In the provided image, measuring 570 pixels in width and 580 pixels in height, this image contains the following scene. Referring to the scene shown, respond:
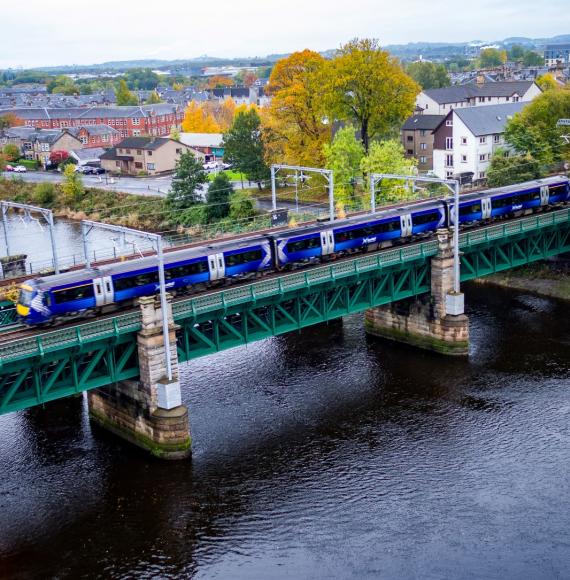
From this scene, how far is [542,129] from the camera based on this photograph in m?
91.7

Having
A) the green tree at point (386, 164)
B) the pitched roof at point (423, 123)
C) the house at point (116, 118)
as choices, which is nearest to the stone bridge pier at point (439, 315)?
the green tree at point (386, 164)

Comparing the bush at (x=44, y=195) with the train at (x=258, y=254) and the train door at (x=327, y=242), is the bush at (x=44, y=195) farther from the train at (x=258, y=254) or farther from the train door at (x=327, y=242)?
the train door at (x=327, y=242)

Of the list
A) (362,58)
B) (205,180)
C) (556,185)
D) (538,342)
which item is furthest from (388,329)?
(205,180)

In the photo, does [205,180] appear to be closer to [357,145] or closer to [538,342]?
[357,145]

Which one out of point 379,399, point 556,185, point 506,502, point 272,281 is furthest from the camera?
point 556,185

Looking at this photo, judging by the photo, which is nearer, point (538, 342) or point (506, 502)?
point (506, 502)

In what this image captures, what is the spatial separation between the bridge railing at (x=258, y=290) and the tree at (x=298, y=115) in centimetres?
3983

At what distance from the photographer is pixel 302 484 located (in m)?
42.0

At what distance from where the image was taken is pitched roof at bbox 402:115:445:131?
116 m

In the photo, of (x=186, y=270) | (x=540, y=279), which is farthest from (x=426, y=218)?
(x=186, y=270)

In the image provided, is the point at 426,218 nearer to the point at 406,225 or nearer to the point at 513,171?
the point at 406,225

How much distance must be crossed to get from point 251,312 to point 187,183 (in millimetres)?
56278

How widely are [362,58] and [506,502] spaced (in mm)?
61234

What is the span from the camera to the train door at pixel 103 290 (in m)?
45.1
